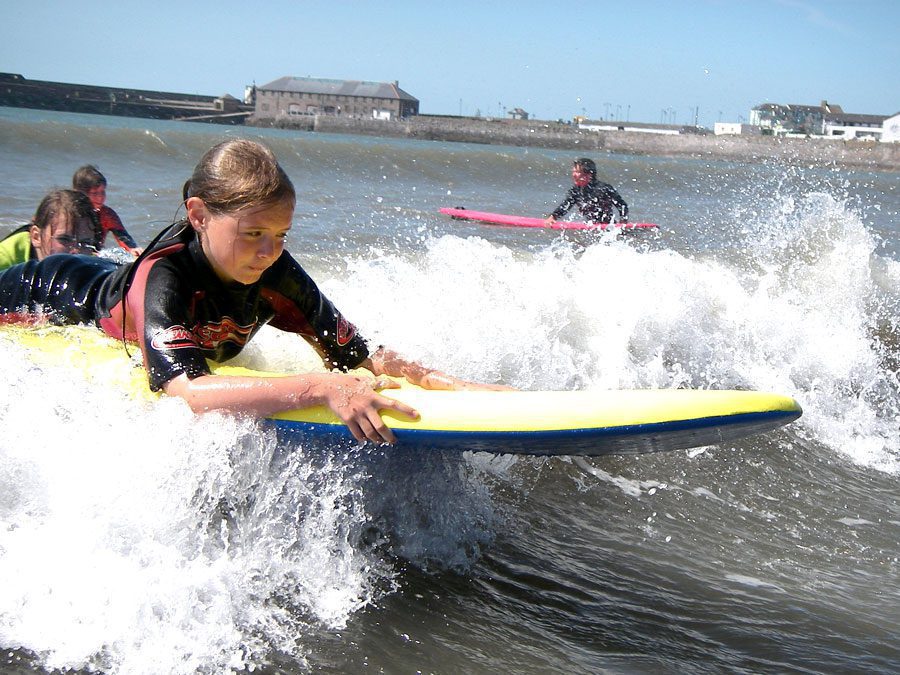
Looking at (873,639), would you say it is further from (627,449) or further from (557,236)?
(557,236)

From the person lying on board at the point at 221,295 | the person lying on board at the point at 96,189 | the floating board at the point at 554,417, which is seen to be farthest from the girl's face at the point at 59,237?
the floating board at the point at 554,417

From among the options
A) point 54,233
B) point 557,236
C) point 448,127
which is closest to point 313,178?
point 557,236

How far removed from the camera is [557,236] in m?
12.1

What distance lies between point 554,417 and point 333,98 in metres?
90.7

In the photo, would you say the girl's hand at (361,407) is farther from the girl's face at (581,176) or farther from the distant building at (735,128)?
the distant building at (735,128)

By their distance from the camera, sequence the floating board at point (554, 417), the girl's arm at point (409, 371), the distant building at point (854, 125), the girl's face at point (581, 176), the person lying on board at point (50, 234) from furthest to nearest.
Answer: the distant building at point (854, 125)
the girl's face at point (581, 176)
the person lying on board at point (50, 234)
the girl's arm at point (409, 371)
the floating board at point (554, 417)

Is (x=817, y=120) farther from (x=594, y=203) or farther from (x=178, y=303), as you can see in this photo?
(x=178, y=303)

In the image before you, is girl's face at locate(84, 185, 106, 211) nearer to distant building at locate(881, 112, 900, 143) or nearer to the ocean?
the ocean

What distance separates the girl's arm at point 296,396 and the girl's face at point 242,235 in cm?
34

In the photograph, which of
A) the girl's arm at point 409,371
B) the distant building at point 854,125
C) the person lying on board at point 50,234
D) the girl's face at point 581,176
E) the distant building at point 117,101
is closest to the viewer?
the girl's arm at point 409,371

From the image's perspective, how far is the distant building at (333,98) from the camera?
86.2 metres

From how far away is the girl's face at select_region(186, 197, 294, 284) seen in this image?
2543 mm

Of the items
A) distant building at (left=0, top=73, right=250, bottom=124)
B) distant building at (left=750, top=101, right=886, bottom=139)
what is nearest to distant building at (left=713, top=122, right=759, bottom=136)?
distant building at (left=750, top=101, right=886, bottom=139)

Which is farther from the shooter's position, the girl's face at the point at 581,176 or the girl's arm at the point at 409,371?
the girl's face at the point at 581,176
